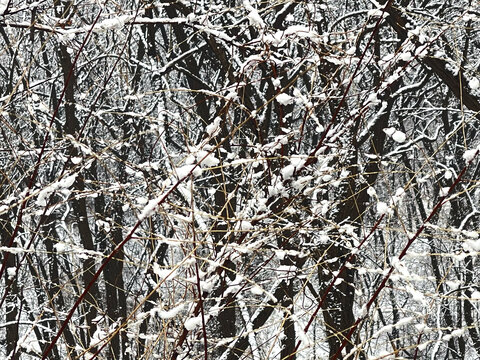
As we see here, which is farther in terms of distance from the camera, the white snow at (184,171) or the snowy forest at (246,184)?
→ the snowy forest at (246,184)

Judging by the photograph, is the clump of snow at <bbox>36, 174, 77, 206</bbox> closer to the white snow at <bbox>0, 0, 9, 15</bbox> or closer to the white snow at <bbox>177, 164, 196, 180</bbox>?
the white snow at <bbox>177, 164, 196, 180</bbox>

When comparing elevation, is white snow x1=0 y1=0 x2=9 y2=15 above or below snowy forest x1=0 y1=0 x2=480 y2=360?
above

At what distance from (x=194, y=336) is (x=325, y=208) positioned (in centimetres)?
73

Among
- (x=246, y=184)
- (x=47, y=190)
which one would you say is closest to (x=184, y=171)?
(x=47, y=190)

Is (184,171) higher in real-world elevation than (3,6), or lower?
lower

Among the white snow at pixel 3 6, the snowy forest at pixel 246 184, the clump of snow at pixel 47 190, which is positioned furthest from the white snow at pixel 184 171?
the white snow at pixel 3 6

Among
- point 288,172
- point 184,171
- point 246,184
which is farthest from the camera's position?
point 246,184

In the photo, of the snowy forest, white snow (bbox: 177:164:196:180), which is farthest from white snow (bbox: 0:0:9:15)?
white snow (bbox: 177:164:196:180)

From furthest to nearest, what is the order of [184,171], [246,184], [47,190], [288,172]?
[246,184] → [288,172] → [47,190] → [184,171]

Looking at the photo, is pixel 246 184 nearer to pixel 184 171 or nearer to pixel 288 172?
pixel 288 172

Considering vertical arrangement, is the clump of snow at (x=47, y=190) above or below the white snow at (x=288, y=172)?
above

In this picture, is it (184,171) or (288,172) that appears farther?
(288,172)

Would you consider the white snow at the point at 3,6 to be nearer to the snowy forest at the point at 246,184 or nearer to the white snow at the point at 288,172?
the snowy forest at the point at 246,184

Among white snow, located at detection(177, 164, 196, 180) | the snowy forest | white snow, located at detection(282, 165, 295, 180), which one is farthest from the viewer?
white snow, located at detection(282, 165, 295, 180)
